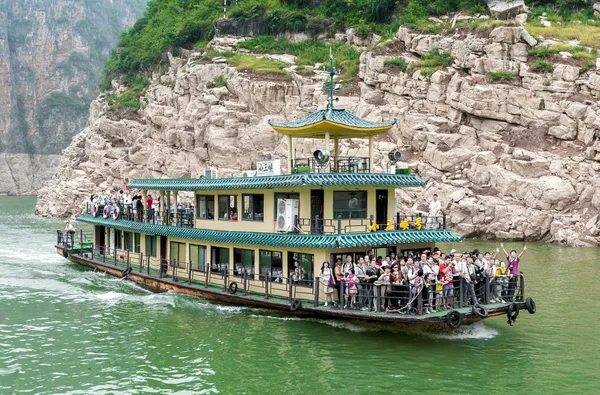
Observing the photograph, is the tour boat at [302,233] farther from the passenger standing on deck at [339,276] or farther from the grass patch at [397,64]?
the grass patch at [397,64]

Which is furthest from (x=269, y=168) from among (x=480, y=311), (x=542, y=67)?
(x=542, y=67)

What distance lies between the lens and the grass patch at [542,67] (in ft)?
171

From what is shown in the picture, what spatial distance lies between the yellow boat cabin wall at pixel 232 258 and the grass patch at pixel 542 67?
1334 inches

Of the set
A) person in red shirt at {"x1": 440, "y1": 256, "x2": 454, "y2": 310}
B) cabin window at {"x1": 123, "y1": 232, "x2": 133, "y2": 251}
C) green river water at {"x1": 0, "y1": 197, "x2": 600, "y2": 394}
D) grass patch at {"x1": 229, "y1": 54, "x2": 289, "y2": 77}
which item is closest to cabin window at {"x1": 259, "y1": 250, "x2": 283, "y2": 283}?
green river water at {"x1": 0, "y1": 197, "x2": 600, "y2": 394}

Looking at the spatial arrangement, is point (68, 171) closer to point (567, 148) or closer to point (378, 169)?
point (378, 169)

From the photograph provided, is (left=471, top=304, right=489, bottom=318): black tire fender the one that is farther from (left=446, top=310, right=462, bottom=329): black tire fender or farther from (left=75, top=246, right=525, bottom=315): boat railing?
(left=446, top=310, right=462, bottom=329): black tire fender

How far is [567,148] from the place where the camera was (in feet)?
163

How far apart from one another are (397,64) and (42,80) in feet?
401

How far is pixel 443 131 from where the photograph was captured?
5466cm

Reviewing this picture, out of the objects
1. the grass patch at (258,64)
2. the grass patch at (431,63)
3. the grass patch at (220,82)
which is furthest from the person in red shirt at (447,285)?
the grass patch at (220,82)

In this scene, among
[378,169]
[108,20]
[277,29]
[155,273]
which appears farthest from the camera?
[108,20]

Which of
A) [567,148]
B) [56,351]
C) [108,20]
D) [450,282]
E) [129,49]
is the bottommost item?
[56,351]

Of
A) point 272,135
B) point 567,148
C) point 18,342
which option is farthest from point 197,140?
point 18,342

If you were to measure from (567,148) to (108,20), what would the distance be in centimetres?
15277
